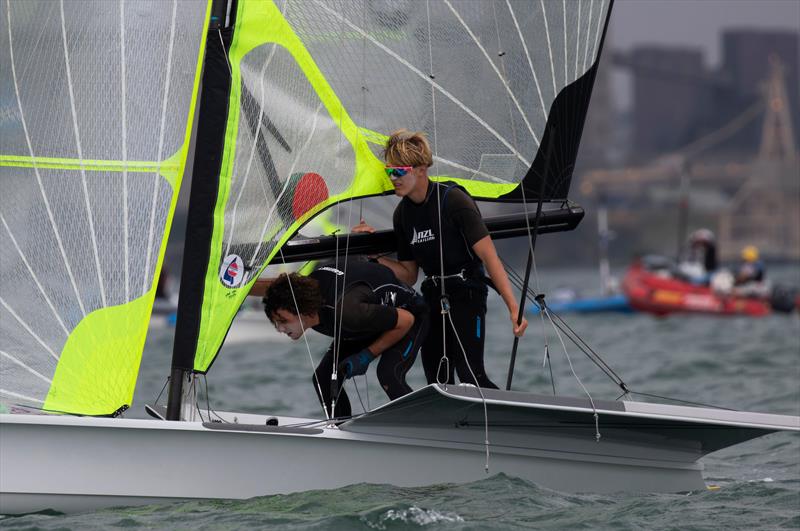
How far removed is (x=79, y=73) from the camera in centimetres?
485

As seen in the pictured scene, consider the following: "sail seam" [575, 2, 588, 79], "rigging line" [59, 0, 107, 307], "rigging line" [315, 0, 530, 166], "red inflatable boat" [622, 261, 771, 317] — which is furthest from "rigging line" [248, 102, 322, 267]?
"red inflatable boat" [622, 261, 771, 317]

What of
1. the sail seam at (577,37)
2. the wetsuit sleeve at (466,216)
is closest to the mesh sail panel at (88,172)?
the wetsuit sleeve at (466,216)

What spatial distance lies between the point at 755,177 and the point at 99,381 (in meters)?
116

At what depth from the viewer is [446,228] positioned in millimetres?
4863

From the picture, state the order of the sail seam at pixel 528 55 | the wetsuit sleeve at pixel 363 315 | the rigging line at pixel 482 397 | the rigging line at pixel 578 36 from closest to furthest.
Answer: the rigging line at pixel 482 397 < the wetsuit sleeve at pixel 363 315 < the sail seam at pixel 528 55 < the rigging line at pixel 578 36

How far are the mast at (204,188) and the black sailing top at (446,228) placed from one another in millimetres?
768

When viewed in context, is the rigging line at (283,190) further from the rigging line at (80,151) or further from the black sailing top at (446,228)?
the rigging line at (80,151)

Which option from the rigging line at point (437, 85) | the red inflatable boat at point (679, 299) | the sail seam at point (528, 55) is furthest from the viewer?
the red inflatable boat at point (679, 299)

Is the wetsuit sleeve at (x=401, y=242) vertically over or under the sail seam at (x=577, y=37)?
under

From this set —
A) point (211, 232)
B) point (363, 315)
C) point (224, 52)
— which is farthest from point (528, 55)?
point (211, 232)

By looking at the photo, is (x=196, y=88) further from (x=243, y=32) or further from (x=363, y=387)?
(x=363, y=387)

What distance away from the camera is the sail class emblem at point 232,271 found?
4797 millimetres

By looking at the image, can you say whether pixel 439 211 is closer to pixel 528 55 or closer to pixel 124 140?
pixel 528 55

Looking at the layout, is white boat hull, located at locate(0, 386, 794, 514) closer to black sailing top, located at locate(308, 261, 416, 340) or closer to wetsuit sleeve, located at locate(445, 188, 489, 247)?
black sailing top, located at locate(308, 261, 416, 340)
